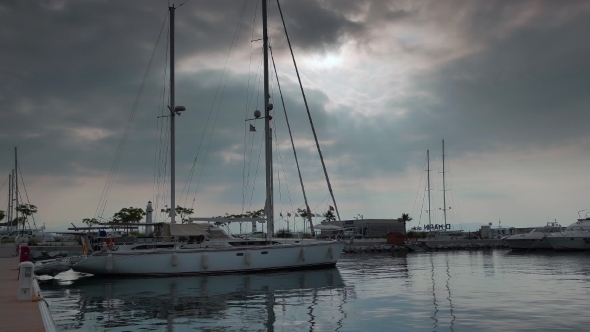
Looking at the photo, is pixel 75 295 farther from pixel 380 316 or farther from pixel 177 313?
pixel 380 316

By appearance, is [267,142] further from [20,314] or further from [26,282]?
[20,314]

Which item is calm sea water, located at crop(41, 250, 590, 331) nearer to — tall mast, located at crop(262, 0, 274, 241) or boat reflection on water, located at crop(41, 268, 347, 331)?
boat reflection on water, located at crop(41, 268, 347, 331)

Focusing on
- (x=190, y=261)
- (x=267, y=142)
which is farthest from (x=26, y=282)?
(x=267, y=142)

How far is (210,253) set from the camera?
3525 centimetres

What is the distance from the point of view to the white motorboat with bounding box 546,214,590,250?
64.1 meters

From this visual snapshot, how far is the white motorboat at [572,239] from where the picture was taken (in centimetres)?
6412

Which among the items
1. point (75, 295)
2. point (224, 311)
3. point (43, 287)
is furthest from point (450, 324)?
point (43, 287)

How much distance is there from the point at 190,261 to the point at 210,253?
1395 millimetres

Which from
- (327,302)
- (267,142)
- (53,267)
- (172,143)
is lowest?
(327,302)

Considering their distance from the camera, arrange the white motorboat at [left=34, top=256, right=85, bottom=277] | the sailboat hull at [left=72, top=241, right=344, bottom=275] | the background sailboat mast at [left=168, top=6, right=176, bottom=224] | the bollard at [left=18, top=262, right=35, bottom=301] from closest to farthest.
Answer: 1. the bollard at [left=18, top=262, right=35, bottom=301]
2. the sailboat hull at [left=72, top=241, right=344, bottom=275]
3. the white motorboat at [left=34, top=256, right=85, bottom=277]
4. the background sailboat mast at [left=168, top=6, right=176, bottom=224]

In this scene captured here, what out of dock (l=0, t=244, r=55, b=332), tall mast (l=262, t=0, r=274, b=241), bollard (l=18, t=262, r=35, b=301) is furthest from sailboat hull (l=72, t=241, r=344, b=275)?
bollard (l=18, t=262, r=35, b=301)

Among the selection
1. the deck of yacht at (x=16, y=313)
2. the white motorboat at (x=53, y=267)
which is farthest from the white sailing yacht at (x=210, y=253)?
the deck of yacht at (x=16, y=313)

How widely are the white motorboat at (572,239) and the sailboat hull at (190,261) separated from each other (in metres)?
43.0

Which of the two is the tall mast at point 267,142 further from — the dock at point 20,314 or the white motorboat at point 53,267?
the dock at point 20,314
